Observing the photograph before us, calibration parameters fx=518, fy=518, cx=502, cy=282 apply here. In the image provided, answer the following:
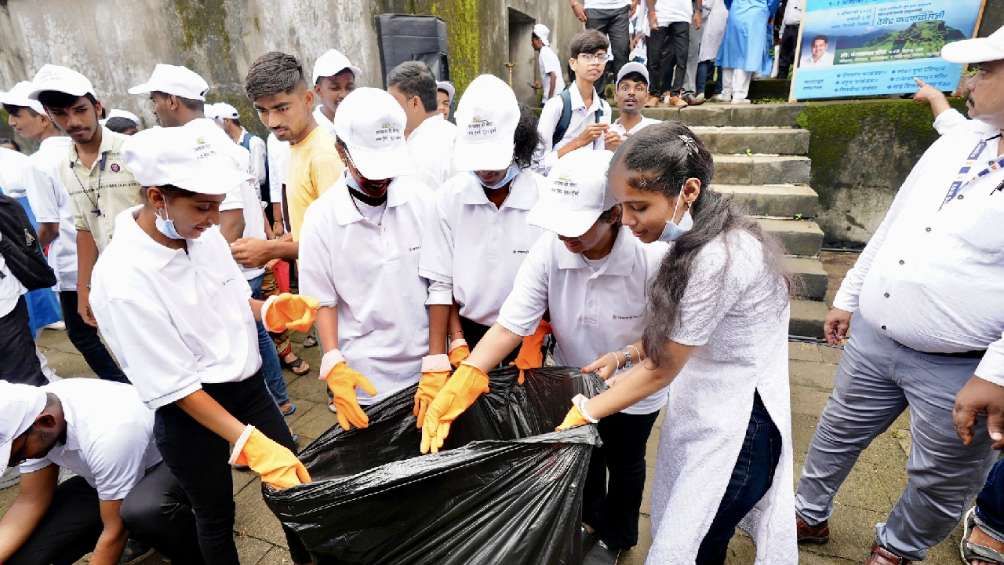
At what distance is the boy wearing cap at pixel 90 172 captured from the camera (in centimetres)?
227

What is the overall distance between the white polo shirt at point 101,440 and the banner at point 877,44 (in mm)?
5504

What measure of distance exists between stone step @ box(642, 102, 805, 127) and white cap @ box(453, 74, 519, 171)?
3.84 m

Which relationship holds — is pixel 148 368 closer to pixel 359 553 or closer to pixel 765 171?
pixel 359 553

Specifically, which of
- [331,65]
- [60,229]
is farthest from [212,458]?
[331,65]

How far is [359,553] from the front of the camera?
128cm

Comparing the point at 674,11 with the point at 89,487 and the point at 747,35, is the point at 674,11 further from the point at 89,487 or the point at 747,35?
the point at 89,487

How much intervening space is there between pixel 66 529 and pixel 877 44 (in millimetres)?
6031

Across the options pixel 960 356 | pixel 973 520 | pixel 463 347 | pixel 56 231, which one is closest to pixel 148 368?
pixel 463 347

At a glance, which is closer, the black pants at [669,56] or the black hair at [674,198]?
the black hair at [674,198]

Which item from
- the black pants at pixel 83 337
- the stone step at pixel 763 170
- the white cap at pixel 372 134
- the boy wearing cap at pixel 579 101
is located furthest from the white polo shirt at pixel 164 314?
the stone step at pixel 763 170

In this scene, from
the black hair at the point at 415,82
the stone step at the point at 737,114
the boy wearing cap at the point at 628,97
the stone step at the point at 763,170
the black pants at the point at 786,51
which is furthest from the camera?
the black pants at the point at 786,51

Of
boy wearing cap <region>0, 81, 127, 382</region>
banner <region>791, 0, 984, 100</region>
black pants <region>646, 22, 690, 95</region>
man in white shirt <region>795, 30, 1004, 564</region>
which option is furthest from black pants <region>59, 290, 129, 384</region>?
banner <region>791, 0, 984, 100</region>

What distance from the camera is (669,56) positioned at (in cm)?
552

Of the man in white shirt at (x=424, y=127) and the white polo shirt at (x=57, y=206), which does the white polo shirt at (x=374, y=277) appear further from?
the white polo shirt at (x=57, y=206)
